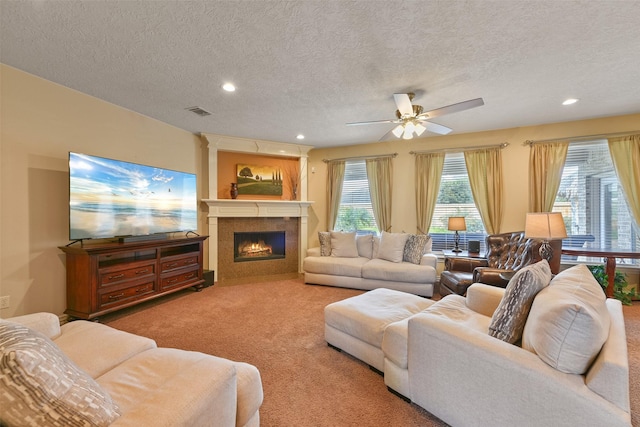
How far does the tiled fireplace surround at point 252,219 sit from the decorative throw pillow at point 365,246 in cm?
125

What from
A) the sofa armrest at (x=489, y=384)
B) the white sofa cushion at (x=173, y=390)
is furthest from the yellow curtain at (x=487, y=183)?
the white sofa cushion at (x=173, y=390)

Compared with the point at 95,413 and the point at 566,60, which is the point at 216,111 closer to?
the point at 95,413

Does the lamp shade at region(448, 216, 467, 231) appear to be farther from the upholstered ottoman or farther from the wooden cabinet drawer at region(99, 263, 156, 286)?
the wooden cabinet drawer at region(99, 263, 156, 286)

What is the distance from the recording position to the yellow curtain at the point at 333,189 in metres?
5.39

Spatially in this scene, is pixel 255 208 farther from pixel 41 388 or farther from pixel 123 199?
pixel 41 388

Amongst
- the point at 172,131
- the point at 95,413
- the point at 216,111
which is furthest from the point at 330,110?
the point at 95,413

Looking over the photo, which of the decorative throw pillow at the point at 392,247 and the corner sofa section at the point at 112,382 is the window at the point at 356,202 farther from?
the corner sofa section at the point at 112,382

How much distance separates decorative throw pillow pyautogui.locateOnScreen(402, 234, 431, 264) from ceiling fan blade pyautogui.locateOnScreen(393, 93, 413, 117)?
218 cm

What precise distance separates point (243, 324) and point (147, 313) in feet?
4.31

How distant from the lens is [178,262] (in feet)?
12.2

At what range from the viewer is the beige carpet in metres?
1.62

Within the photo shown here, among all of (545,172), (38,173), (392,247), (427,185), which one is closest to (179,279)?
(38,173)

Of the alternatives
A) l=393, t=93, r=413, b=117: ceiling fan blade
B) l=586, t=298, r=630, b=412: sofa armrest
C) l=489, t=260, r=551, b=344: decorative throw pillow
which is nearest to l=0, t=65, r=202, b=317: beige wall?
l=393, t=93, r=413, b=117: ceiling fan blade

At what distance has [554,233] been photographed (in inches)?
103
